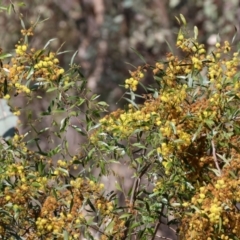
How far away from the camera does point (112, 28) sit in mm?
8219

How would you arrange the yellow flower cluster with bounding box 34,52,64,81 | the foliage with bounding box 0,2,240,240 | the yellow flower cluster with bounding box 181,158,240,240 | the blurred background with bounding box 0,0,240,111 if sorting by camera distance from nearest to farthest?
1. the yellow flower cluster with bounding box 181,158,240,240
2. the foliage with bounding box 0,2,240,240
3. the yellow flower cluster with bounding box 34,52,64,81
4. the blurred background with bounding box 0,0,240,111

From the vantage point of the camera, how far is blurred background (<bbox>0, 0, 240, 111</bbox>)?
7.90 metres

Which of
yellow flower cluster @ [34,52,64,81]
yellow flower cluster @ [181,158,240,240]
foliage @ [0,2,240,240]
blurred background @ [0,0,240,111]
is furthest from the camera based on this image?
blurred background @ [0,0,240,111]

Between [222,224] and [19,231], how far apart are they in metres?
0.57

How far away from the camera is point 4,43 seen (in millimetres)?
7984

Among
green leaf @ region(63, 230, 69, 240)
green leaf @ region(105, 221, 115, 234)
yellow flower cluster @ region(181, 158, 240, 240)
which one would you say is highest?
yellow flower cluster @ region(181, 158, 240, 240)

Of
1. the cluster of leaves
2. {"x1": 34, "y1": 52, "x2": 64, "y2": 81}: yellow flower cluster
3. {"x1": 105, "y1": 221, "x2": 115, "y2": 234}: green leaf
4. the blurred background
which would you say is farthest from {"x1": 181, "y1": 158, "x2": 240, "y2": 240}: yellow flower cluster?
the blurred background

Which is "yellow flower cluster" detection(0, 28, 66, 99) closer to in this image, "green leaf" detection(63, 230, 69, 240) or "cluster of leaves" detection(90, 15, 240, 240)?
"cluster of leaves" detection(90, 15, 240, 240)

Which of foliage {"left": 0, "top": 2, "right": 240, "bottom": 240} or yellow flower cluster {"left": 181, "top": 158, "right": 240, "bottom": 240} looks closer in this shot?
yellow flower cluster {"left": 181, "top": 158, "right": 240, "bottom": 240}

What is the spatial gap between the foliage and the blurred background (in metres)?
5.24

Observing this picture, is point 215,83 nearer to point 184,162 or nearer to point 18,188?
point 184,162

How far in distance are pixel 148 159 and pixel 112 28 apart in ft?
19.2

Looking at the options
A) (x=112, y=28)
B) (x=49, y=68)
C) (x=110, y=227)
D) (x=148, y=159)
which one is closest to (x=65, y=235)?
(x=110, y=227)

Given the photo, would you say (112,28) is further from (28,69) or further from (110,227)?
(110,227)
